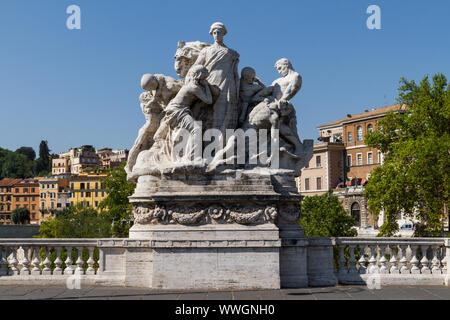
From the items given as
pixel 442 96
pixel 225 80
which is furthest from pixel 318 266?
pixel 442 96

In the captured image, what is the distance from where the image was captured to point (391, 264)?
12.2 metres

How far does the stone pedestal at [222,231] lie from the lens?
11227 mm

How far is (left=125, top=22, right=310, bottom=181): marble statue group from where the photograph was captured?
11969mm

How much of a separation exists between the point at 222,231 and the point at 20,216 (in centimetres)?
11645

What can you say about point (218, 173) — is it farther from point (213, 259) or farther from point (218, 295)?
point (218, 295)

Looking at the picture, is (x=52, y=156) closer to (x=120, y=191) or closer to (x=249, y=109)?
(x=120, y=191)

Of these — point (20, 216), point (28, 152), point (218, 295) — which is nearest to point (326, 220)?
point (218, 295)

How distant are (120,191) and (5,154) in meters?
145

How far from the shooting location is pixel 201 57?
12500 millimetres

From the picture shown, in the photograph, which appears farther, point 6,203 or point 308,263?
point 6,203

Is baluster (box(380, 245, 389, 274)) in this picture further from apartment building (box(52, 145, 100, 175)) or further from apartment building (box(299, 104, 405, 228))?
apartment building (box(52, 145, 100, 175))

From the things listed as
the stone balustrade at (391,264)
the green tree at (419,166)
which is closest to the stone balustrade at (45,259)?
the stone balustrade at (391,264)

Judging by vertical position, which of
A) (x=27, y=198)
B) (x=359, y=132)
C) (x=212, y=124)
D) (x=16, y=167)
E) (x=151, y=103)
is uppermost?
(x=16, y=167)

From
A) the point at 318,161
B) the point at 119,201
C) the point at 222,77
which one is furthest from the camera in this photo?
the point at 318,161
